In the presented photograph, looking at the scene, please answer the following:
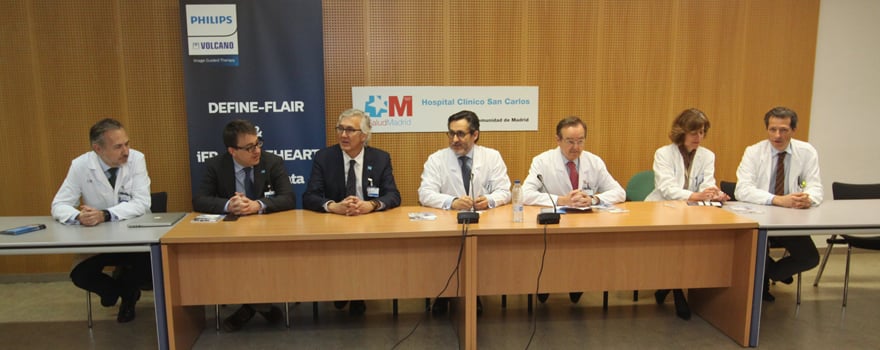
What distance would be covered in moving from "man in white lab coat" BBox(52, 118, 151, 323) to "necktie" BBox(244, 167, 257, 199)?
59 cm

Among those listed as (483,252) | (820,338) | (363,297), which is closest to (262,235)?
(363,297)

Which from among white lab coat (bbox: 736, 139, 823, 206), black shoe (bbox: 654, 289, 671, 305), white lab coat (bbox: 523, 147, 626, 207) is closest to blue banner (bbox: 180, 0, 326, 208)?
white lab coat (bbox: 523, 147, 626, 207)

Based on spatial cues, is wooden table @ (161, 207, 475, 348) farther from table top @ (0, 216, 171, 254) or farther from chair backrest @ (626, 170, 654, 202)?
chair backrest @ (626, 170, 654, 202)

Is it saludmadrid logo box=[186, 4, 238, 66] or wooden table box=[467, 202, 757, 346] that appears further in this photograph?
saludmadrid logo box=[186, 4, 238, 66]

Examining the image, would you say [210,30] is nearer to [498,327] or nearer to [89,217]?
[89,217]

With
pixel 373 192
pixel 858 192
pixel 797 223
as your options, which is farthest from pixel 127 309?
pixel 858 192

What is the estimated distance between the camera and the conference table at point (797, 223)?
248 centimetres

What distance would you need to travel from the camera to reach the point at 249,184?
10.0 ft

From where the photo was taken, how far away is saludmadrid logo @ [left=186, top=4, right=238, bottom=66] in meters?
3.48

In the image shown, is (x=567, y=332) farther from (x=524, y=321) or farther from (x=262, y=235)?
(x=262, y=235)

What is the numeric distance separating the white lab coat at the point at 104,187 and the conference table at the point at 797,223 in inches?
140

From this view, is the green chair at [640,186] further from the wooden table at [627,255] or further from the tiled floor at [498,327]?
the wooden table at [627,255]

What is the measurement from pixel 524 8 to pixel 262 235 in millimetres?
2878

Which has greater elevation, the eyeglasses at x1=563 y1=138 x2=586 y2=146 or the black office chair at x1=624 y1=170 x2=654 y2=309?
the eyeglasses at x1=563 y1=138 x2=586 y2=146
